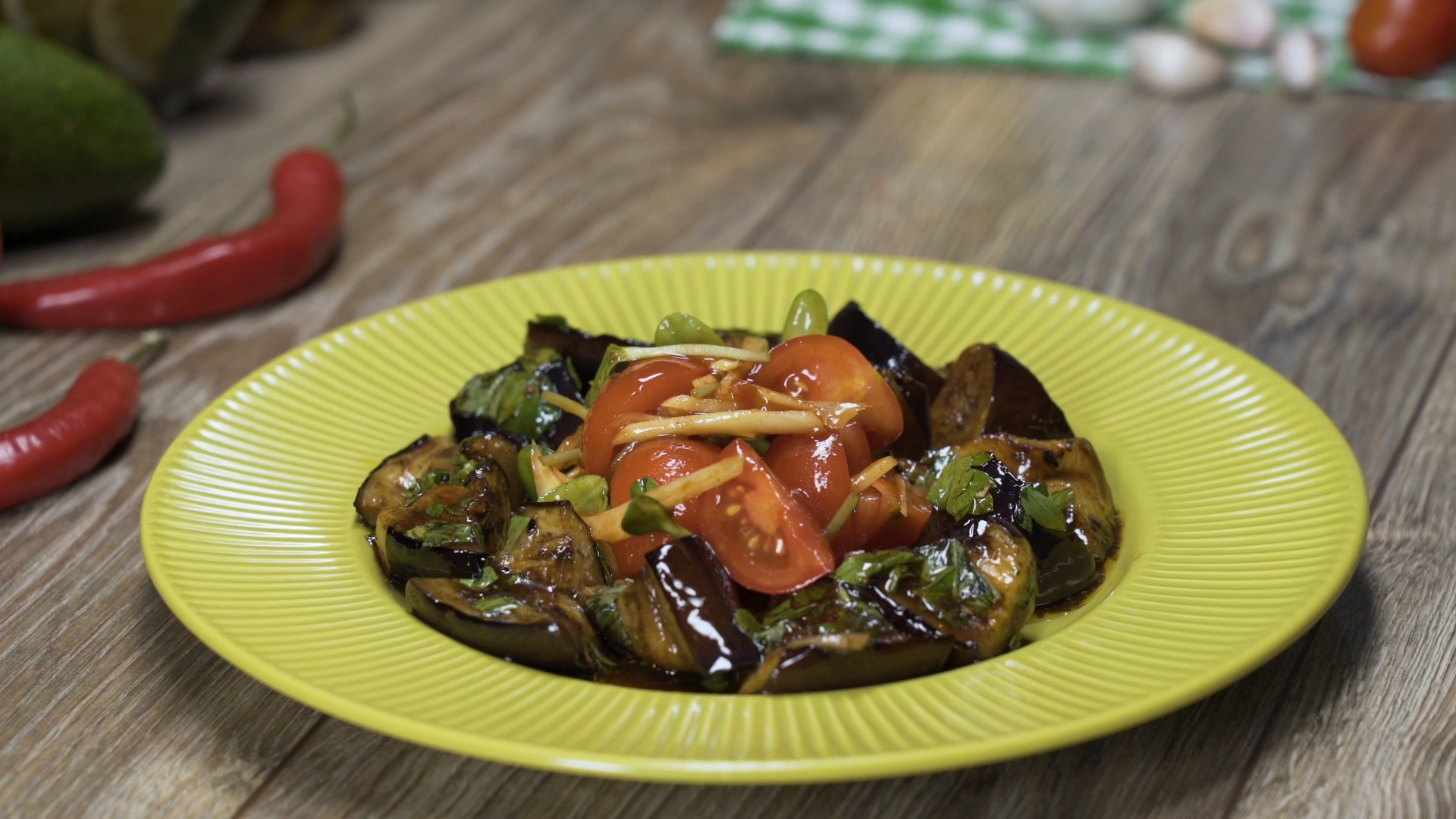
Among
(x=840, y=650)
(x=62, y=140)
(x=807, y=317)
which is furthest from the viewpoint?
(x=62, y=140)

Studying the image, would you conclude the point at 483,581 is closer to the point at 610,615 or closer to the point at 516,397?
the point at 610,615

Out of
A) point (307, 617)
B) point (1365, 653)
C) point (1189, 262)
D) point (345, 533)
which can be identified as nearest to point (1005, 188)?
point (1189, 262)

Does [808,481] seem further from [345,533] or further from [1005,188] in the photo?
[1005,188]

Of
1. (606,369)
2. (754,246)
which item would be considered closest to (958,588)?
(606,369)

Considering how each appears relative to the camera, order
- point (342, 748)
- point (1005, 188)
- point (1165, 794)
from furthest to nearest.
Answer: point (1005, 188) < point (342, 748) < point (1165, 794)

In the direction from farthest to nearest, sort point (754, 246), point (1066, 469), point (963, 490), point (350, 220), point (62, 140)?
point (350, 220)
point (754, 246)
point (62, 140)
point (1066, 469)
point (963, 490)

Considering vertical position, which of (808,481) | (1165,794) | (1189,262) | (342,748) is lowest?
(1189,262)

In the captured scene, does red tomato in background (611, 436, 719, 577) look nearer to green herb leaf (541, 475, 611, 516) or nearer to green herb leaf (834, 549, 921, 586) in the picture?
green herb leaf (541, 475, 611, 516)
